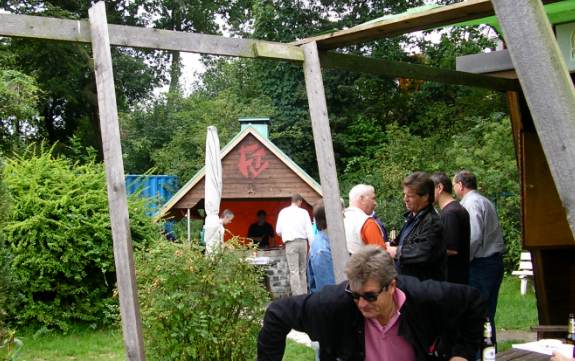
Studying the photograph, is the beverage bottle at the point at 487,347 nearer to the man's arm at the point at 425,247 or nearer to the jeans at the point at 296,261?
the man's arm at the point at 425,247

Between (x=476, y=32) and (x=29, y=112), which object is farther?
(x=476, y=32)

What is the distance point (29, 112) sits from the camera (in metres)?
16.5

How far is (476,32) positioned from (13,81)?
16.3m

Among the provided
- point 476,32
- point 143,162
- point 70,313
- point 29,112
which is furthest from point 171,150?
point 70,313

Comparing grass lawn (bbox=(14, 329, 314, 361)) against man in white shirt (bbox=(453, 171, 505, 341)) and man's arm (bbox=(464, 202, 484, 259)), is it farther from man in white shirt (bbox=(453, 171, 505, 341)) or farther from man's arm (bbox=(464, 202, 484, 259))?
A: man's arm (bbox=(464, 202, 484, 259))

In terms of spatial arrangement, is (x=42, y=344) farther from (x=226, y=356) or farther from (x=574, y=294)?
(x=574, y=294)

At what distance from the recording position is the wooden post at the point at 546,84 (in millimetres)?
1933

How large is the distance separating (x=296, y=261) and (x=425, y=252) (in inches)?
307

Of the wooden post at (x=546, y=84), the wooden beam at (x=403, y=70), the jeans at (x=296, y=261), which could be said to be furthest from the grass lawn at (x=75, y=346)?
the wooden post at (x=546, y=84)

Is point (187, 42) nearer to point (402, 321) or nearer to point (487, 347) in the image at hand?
point (402, 321)

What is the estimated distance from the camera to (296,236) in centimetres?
1239

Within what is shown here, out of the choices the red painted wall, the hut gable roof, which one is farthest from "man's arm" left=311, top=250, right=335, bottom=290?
the red painted wall

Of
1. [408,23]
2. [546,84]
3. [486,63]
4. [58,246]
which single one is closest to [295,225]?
[58,246]

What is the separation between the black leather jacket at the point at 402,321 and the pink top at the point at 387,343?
31mm
